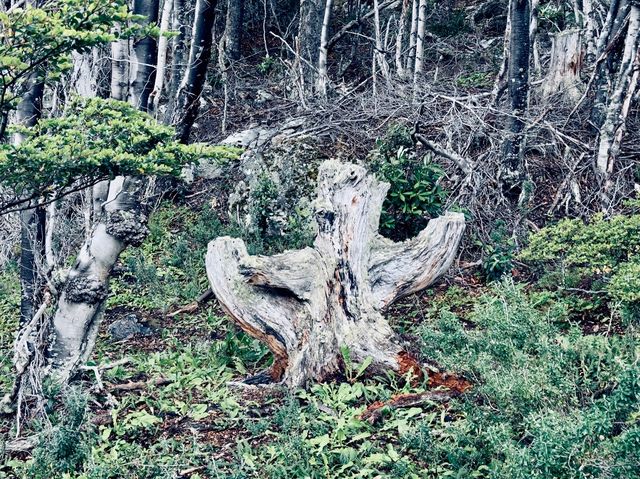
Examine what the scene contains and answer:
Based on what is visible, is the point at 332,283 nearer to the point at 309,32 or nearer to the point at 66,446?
the point at 66,446

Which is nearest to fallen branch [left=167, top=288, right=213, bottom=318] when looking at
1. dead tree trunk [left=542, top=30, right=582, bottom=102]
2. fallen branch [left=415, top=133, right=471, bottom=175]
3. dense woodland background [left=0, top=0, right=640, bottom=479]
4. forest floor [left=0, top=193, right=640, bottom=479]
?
dense woodland background [left=0, top=0, right=640, bottom=479]

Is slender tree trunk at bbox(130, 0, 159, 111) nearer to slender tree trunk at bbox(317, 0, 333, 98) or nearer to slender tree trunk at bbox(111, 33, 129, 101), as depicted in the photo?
slender tree trunk at bbox(111, 33, 129, 101)

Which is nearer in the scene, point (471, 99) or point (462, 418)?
point (462, 418)

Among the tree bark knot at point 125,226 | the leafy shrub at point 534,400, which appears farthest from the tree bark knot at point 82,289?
the leafy shrub at point 534,400

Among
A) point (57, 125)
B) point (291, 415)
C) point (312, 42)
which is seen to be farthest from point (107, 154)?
point (312, 42)

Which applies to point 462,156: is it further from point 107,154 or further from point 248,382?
point 107,154

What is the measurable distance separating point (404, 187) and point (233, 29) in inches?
332

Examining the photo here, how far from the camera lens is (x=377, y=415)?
567 cm

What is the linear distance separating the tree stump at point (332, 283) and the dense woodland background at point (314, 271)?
0.06ft

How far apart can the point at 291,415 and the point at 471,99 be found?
20.5 feet

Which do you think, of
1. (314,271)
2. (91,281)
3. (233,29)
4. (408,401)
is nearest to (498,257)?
(314,271)

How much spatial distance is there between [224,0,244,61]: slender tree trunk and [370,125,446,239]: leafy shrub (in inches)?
301

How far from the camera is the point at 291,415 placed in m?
5.46

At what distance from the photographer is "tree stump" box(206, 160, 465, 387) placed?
20.0 ft
